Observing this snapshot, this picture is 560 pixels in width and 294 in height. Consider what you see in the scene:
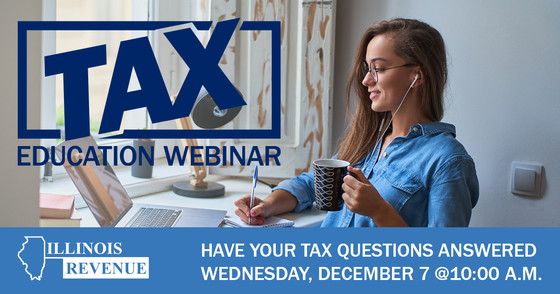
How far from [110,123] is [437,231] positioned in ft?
4.09

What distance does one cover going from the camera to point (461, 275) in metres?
1.14

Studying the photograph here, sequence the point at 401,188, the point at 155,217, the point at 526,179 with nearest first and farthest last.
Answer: the point at 401,188 < the point at 155,217 < the point at 526,179

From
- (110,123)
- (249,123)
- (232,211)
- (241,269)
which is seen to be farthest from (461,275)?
(110,123)

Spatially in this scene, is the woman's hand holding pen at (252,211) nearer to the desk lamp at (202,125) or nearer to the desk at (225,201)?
the desk at (225,201)

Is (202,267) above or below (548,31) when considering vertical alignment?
below

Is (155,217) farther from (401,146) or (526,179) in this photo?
(526,179)

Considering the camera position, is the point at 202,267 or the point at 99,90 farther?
the point at 99,90

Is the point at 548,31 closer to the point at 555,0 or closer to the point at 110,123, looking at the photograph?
the point at 555,0

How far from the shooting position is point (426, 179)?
1383 mm

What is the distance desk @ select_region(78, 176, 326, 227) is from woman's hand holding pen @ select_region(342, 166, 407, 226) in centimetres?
35

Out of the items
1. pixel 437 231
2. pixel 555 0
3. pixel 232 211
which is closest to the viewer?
pixel 437 231

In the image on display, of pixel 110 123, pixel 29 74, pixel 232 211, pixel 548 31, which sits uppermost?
pixel 548 31

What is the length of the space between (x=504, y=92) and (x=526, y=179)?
27 cm

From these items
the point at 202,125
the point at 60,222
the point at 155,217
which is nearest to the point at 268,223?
the point at 155,217
